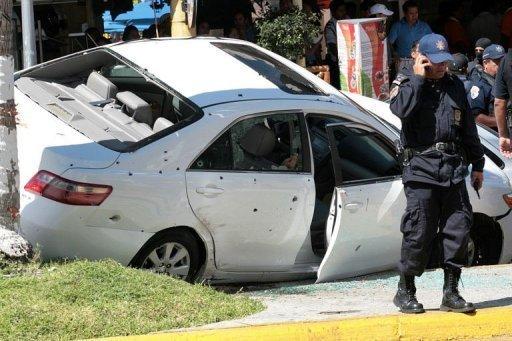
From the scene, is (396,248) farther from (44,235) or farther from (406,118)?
(44,235)

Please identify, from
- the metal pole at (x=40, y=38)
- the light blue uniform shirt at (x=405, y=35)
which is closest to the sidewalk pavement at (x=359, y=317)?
the light blue uniform shirt at (x=405, y=35)

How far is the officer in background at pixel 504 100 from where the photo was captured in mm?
8305

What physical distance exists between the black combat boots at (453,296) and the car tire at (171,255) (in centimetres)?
188

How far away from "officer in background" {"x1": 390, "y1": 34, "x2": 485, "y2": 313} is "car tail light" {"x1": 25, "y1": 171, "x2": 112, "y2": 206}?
2.04m

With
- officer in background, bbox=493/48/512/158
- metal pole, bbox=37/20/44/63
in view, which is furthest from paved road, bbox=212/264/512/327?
metal pole, bbox=37/20/44/63

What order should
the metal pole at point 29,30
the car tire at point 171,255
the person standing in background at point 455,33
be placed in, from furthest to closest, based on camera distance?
the person standing in background at point 455,33
the metal pole at point 29,30
the car tire at point 171,255

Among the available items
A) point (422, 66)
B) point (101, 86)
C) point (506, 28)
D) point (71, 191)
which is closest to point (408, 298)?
point (422, 66)

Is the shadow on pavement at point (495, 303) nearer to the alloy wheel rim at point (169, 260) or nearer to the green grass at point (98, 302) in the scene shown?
the green grass at point (98, 302)

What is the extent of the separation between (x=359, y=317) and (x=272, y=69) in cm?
279

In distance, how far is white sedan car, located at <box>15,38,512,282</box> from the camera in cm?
702

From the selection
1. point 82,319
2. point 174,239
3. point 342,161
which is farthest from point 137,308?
point 342,161

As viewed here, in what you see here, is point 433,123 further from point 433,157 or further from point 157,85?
point 157,85

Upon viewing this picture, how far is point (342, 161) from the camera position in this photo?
798 centimetres

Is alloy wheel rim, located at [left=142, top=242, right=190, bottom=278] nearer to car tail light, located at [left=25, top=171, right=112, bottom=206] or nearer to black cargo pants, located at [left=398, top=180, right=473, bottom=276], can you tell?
car tail light, located at [left=25, top=171, right=112, bottom=206]
